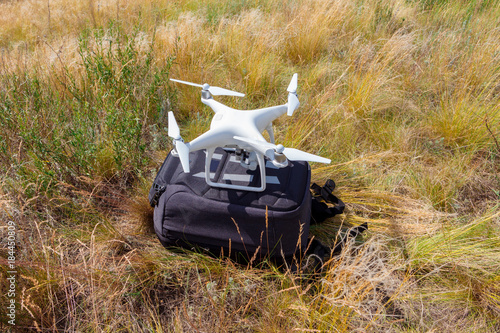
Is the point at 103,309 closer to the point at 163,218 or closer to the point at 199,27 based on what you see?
the point at 163,218

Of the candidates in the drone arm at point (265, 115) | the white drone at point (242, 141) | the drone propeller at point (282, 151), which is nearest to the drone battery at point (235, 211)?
the white drone at point (242, 141)

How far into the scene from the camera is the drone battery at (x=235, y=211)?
167 centimetres

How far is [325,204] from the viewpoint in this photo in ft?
6.81

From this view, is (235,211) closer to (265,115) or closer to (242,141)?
(242,141)

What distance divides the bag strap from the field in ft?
0.34

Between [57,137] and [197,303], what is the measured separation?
1.49 metres

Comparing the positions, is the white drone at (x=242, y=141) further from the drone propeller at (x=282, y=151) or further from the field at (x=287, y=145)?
the field at (x=287, y=145)

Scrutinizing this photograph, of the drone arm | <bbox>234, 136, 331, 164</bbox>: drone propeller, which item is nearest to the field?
<bbox>234, 136, 331, 164</bbox>: drone propeller

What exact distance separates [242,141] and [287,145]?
1082mm

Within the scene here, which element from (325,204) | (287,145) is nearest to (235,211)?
(325,204)

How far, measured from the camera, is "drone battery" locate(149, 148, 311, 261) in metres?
1.67

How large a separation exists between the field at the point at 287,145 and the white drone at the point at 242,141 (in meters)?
0.57

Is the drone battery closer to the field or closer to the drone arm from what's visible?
the field

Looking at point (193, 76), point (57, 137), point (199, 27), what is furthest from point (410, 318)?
point (199, 27)
